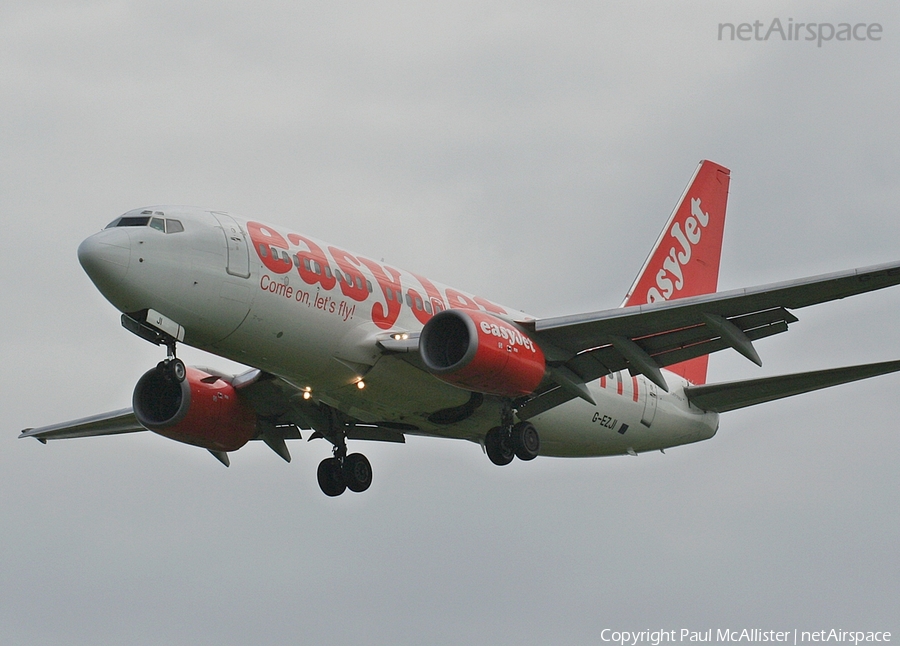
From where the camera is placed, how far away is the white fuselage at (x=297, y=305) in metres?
27.5

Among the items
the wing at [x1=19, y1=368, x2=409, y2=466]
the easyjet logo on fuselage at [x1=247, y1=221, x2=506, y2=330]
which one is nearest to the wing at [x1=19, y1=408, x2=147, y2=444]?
the wing at [x1=19, y1=368, x2=409, y2=466]

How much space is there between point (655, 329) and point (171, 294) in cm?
1028

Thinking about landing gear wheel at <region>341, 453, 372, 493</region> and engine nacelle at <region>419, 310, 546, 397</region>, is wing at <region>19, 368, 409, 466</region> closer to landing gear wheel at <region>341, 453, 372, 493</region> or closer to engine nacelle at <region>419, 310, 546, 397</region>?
landing gear wheel at <region>341, 453, 372, 493</region>

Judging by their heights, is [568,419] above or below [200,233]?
below

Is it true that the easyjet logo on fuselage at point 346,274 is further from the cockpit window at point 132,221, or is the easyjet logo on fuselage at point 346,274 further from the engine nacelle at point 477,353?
the cockpit window at point 132,221

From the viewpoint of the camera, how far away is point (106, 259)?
1058 inches

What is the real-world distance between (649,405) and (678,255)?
728 cm

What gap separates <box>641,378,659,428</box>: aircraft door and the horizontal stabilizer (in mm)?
991

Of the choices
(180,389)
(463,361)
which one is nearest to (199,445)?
(180,389)

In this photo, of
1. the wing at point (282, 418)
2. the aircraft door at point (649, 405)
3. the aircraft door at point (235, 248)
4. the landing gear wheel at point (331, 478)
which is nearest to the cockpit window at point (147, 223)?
the aircraft door at point (235, 248)

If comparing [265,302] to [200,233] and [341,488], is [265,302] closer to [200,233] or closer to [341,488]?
[200,233]

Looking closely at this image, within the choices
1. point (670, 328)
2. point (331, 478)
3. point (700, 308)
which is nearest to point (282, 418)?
point (331, 478)

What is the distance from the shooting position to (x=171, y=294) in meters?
27.5

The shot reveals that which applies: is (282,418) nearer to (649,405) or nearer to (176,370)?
(176,370)
